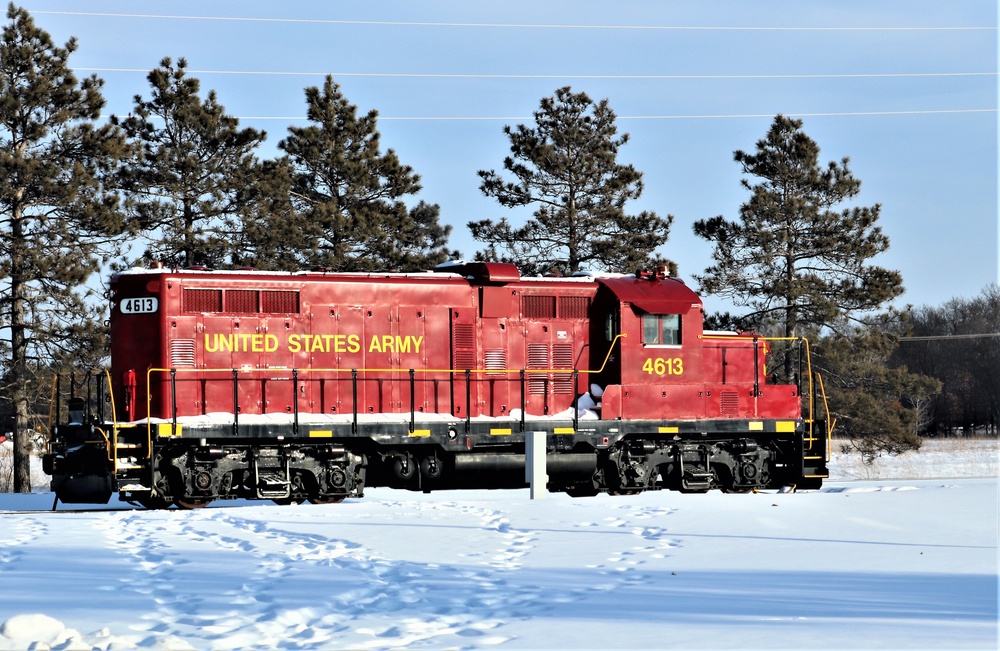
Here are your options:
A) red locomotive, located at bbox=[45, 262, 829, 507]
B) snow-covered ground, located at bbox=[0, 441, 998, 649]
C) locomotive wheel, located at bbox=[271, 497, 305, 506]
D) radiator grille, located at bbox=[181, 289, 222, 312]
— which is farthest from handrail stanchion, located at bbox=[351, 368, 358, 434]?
radiator grille, located at bbox=[181, 289, 222, 312]

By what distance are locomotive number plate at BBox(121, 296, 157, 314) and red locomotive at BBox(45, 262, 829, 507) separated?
0.04 metres

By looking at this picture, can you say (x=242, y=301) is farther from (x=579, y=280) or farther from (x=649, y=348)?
(x=649, y=348)

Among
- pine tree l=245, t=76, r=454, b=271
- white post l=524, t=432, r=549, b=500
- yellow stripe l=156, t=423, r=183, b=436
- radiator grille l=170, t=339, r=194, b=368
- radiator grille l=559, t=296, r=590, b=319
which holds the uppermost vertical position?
pine tree l=245, t=76, r=454, b=271

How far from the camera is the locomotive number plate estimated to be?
16.1 meters

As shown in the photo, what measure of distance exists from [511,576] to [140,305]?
8.93 m

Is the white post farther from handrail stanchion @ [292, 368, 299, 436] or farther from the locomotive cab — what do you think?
handrail stanchion @ [292, 368, 299, 436]

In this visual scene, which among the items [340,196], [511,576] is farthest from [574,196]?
[511,576]

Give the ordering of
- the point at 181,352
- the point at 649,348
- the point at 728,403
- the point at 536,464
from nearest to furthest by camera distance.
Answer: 1. the point at 181,352
2. the point at 536,464
3. the point at 649,348
4. the point at 728,403

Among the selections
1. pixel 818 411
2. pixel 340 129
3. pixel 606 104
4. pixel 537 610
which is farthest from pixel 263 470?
pixel 818 411

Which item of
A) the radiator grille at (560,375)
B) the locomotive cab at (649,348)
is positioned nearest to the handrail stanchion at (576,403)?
the radiator grille at (560,375)

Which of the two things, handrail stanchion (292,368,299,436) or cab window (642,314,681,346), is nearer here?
handrail stanchion (292,368,299,436)

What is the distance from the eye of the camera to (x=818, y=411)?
3180 cm

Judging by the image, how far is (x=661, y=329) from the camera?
58.8 feet

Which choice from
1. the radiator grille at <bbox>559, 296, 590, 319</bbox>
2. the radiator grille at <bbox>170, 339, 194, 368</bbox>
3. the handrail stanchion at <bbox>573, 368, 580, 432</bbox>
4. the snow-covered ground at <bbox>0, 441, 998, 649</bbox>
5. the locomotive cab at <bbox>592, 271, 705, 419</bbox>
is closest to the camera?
the snow-covered ground at <bbox>0, 441, 998, 649</bbox>
